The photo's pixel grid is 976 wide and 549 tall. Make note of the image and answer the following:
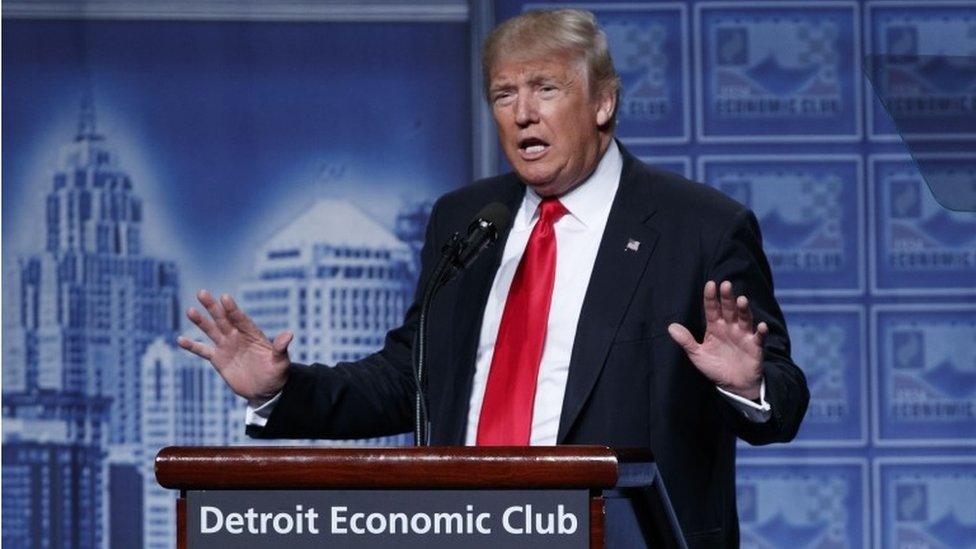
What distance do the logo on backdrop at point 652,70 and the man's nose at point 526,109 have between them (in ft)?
4.47

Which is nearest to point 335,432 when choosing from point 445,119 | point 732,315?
point 732,315

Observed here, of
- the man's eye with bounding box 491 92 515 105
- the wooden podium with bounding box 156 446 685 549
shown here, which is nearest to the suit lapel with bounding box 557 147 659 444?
the man's eye with bounding box 491 92 515 105

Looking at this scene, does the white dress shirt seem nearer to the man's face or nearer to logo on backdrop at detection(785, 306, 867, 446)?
the man's face

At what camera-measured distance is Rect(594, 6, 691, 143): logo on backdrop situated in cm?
350

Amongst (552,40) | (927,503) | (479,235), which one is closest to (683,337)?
(479,235)

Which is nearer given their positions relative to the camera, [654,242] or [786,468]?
[654,242]

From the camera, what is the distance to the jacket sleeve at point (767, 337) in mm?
1818

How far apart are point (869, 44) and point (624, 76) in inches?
22.9

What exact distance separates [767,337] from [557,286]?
31 centimetres

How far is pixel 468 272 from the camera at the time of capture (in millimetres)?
2240

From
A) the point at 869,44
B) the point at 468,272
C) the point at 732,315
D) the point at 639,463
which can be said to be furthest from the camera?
the point at 869,44

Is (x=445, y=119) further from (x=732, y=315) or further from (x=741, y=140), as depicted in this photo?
(x=732, y=315)

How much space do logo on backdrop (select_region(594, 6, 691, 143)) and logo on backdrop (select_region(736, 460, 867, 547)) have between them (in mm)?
824

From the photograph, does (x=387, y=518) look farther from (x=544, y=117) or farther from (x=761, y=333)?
(x=544, y=117)
